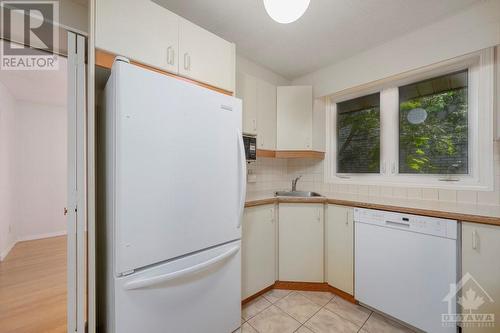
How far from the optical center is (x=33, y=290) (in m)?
1.97

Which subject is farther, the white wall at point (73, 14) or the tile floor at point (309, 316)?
the tile floor at point (309, 316)

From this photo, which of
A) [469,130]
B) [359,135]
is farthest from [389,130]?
[469,130]

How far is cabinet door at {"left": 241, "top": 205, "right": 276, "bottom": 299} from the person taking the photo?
1788 mm

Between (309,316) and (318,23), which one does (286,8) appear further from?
(309,316)

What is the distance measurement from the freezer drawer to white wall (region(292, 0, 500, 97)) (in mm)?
1969

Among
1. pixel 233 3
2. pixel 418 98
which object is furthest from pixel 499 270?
pixel 233 3

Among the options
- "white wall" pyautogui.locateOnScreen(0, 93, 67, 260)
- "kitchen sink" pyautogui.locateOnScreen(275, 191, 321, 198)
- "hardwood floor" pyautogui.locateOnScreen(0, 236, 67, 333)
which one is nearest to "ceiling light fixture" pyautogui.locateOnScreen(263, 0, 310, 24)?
"kitchen sink" pyautogui.locateOnScreen(275, 191, 321, 198)

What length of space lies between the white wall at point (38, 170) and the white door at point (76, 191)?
343 cm

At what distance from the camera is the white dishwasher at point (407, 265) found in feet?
4.43

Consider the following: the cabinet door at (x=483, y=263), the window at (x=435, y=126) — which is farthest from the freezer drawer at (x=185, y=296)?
the window at (x=435, y=126)

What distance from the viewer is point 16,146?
3.29 meters

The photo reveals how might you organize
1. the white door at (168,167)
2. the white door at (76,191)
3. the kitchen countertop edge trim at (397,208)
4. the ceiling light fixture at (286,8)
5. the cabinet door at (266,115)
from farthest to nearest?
the cabinet door at (266,115) → the kitchen countertop edge trim at (397,208) → the white door at (76,191) → the ceiling light fixture at (286,8) → the white door at (168,167)

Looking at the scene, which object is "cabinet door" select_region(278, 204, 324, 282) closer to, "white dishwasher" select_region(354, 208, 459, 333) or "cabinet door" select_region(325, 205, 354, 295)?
"cabinet door" select_region(325, 205, 354, 295)

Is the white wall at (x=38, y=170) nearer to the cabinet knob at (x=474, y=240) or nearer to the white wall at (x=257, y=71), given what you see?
the white wall at (x=257, y=71)
